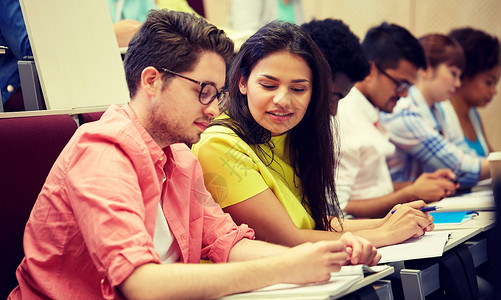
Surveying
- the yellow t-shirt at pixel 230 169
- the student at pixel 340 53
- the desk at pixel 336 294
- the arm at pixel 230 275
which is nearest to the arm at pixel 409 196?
the student at pixel 340 53

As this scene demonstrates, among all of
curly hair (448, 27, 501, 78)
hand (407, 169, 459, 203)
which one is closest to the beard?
hand (407, 169, 459, 203)

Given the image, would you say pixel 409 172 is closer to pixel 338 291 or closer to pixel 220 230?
pixel 220 230

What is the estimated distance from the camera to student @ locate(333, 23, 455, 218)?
7.58 feet

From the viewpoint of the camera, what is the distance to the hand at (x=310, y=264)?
1060 millimetres

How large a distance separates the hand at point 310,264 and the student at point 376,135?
117cm

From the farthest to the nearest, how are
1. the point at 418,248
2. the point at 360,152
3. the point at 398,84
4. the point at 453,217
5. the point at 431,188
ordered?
the point at 398,84 < the point at 431,188 < the point at 360,152 < the point at 453,217 < the point at 418,248

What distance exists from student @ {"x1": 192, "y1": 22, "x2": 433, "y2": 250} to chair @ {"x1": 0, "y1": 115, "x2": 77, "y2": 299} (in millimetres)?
392

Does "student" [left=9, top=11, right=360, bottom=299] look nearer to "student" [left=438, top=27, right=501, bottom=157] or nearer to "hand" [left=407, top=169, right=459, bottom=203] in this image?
"hand" [left=407, top=169, right=459, bottom=203]

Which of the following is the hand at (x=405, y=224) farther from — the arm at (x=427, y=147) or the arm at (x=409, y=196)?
the arm at (x=427, y=147)

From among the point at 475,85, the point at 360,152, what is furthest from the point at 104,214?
the point at 475,85

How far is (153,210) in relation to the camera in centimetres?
118

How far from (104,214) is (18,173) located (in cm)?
45

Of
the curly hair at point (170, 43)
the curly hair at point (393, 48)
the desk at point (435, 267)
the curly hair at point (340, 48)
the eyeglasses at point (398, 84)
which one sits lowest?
the desk at point (435, 267)

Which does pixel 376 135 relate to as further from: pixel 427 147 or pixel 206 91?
pixel 206 91
